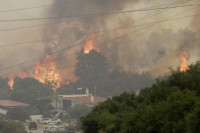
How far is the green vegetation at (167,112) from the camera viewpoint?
18.5 metres

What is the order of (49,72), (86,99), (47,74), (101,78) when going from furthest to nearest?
(49,72) → (47,74) → (101,78) → (86,99)

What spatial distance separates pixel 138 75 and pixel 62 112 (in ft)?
114

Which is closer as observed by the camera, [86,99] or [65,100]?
[86,99]

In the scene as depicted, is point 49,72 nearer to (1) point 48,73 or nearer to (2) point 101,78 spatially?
(1) point 48,73

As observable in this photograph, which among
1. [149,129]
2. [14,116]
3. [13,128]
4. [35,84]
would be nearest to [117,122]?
[149,129]

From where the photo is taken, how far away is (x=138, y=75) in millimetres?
126312

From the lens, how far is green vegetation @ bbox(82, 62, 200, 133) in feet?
60.7

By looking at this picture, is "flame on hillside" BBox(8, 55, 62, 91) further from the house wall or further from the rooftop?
the rooftop

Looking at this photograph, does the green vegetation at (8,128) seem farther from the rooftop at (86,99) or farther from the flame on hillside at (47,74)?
the flame on hillside at (47,74)

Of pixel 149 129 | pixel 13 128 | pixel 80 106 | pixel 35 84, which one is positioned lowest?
pixel 149 129

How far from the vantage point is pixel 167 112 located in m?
20.2

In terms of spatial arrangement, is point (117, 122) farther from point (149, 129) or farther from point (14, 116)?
point (14, 116)

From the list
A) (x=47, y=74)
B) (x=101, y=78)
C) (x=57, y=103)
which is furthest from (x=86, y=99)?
(x=47, y=74)

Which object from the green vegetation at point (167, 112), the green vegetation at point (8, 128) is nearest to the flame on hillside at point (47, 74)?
the green vegetation at point (8, 128)
